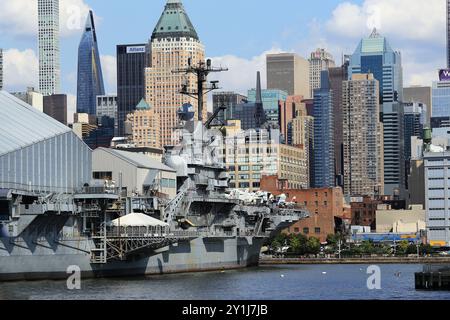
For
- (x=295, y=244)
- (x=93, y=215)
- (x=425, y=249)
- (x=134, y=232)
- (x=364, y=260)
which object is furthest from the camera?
(x=425, y=249)

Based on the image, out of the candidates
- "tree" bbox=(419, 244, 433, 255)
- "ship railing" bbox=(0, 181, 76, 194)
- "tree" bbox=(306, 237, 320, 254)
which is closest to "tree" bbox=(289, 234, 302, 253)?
"tree" bbox=(306, 237, 320, 254)

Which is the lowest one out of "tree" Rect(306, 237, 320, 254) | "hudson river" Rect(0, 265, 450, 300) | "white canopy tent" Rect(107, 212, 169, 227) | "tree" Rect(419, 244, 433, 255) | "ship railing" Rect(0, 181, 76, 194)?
"tree" Rect(419, 244, 433, 255)

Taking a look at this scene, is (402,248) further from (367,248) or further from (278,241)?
(278,241)

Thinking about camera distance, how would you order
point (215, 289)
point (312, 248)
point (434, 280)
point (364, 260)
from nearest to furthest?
1. point (215, 289)
2. point (434, 280)
3. point (364, 260)
4. point (312, 248)

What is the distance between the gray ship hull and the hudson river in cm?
206

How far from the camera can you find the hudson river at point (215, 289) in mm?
62938

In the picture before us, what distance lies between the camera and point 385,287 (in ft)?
260

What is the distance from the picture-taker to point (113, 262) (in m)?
85.2

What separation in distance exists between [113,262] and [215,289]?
14860 mm

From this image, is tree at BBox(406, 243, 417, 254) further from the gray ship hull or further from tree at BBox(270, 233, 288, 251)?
the gray ship hull

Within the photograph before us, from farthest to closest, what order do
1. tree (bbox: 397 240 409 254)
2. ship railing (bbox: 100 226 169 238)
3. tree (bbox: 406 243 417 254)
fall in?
tree (bbox: 406 243 417 254) < tree (bbox: 397 240 409 254) < ship railing (bbox: 100 226 169 238)

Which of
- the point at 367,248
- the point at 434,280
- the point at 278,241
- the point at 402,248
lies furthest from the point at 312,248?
the point at 434,280

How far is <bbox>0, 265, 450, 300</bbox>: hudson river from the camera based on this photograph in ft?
206
